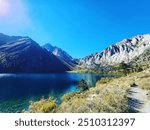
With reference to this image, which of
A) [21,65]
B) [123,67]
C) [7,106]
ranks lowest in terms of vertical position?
[7,106]

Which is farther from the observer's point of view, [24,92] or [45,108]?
[24,92]

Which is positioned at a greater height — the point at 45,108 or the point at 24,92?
the point at 24,92

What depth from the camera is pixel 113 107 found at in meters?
9.55

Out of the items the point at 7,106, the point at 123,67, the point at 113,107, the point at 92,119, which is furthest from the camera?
the point at 123,67

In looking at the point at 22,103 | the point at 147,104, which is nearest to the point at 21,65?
the point at 22,103

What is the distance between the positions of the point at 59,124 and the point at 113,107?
9.31ft

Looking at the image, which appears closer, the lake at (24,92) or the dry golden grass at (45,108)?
the dry golden grass at (45,108)

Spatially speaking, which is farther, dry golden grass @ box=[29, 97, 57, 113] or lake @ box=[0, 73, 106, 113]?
lake @ box=[0, 73, 106, 113]

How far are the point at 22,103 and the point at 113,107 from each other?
2967 cm

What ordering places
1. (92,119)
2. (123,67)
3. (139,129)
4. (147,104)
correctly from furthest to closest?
(123,67), (147,104), (92,119), (139,129)

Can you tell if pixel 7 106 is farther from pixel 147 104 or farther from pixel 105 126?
pixel 105 126

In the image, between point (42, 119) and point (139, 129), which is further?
point (42, 119)

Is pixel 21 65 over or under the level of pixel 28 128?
over

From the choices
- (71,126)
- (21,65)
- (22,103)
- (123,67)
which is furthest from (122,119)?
(21,65)
